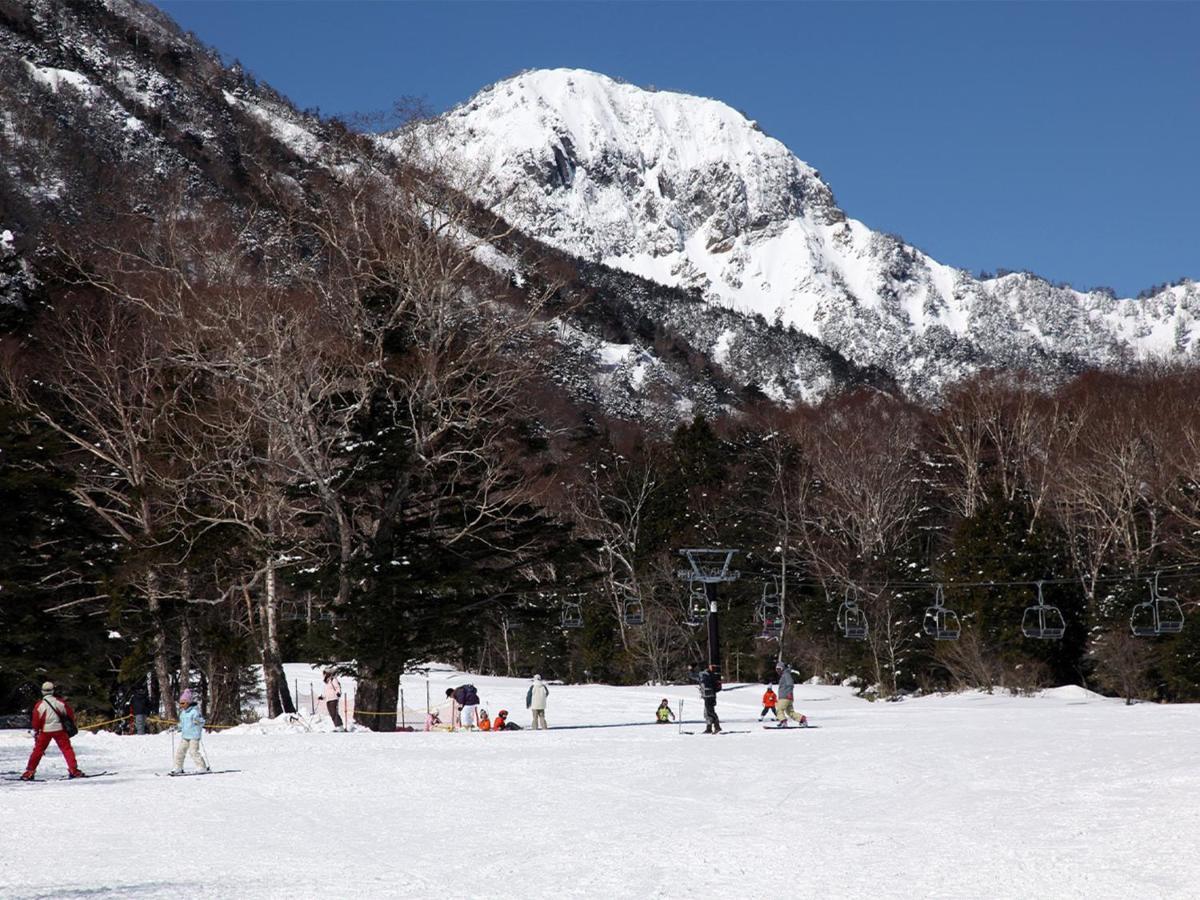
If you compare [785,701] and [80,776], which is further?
[785,701]

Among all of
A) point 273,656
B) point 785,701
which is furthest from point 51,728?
point 785,701

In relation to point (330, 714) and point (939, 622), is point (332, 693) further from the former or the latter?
point (939, 622)

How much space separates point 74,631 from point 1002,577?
32866 millimetres

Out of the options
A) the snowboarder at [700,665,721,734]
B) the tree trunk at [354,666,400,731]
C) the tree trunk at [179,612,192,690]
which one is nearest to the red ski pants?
the tree trunk at [354,666,400,731]

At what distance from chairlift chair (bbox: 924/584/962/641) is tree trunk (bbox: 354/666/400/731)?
18.5 metres

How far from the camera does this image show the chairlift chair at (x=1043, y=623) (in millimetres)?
39716

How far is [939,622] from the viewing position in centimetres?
5225

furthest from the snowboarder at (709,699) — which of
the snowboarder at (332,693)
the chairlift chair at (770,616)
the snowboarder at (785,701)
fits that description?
the chairlift chair at (770,616)

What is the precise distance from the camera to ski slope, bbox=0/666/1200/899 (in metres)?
11.5

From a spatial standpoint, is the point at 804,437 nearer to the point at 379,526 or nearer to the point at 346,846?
the point at 379,526

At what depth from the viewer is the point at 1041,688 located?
4862 cm

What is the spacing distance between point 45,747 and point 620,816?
9.06 m

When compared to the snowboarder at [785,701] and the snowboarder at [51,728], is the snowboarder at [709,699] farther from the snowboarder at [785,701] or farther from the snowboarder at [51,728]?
the snowboarder at [51,728]

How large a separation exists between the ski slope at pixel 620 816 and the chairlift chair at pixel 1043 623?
40.6 feet
